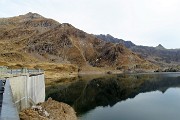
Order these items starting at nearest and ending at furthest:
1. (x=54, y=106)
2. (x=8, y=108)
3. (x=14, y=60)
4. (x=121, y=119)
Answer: (x=8, y=108) < (x=54, y=106) < (x=121, y=119) < (x=14, y=60)

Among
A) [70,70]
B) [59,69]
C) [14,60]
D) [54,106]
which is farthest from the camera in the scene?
[70,70]

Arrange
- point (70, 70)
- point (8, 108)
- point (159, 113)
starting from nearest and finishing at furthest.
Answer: point (8, 108), point (159, 113), point (70, 70)

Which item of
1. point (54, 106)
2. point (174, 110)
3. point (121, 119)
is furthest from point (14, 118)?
point (174, 110)

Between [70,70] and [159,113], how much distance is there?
138140mm

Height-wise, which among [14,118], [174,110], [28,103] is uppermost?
[14,118]

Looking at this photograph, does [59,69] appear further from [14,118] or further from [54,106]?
[14,118]

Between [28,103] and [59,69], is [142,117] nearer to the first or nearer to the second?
[28,103]

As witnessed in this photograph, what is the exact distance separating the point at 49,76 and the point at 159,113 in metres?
93.6

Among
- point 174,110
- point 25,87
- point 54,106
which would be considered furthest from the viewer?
point 174,110

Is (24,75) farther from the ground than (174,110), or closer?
farther from the ground

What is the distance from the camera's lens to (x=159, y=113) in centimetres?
5959

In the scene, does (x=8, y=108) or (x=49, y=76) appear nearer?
(x=8, y=108)

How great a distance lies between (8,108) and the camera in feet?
30.6

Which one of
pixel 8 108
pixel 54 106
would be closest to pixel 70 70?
pixel 54 106
